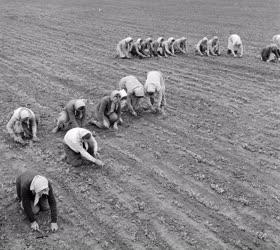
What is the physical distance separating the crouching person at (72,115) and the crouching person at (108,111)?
0.59 meters

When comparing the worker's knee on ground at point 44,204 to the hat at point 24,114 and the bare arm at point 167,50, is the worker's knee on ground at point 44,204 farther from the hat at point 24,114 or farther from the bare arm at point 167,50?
the bare arm at point 167,50

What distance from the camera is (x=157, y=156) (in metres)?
9.78

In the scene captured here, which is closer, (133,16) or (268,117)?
(268,117)

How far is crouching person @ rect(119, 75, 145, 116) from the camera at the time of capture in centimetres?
1157

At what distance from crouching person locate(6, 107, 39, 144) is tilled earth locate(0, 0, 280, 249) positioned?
0.24m

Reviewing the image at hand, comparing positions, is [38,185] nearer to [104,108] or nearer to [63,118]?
[63,118]

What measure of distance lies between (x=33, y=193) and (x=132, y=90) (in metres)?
5.32

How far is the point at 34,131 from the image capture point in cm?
1027

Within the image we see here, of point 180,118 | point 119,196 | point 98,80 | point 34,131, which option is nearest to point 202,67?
point 98,80

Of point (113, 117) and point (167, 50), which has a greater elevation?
point (167, 50)

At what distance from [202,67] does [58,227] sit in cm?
1165

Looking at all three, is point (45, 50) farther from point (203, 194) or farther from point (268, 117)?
point (203, 194)

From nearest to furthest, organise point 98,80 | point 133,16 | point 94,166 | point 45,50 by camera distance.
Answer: point 94,166, point 98,80, point 45,50, point 133,16

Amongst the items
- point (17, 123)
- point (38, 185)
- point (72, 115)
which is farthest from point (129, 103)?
point (38, 185)
